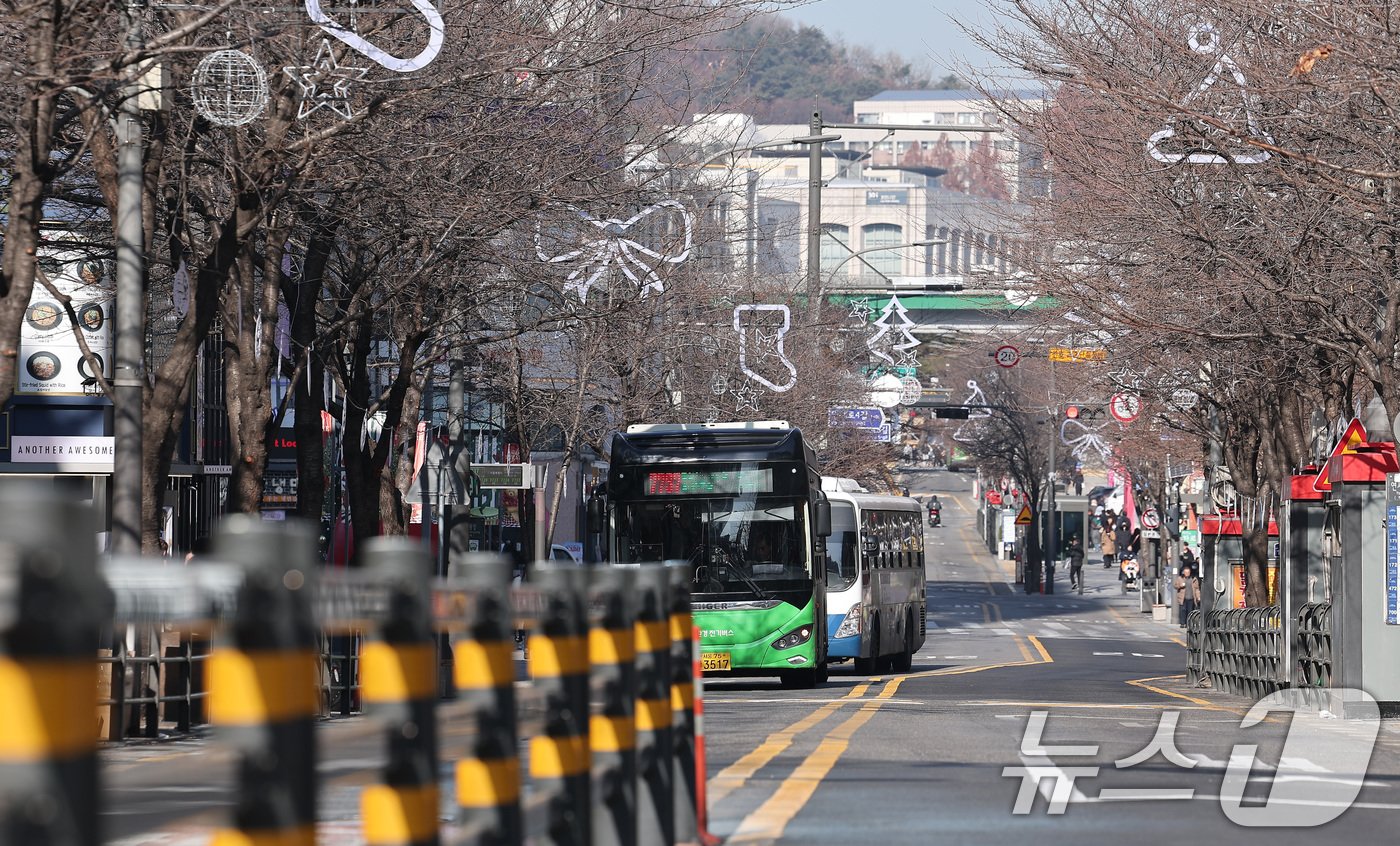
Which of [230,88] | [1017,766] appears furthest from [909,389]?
[1017,766]

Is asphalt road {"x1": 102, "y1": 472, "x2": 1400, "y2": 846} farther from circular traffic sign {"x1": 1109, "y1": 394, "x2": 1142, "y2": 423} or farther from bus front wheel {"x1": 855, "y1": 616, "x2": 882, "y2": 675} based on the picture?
circular traffic sign {"x1": 1109, "y1": 394, "x2": 1142, "y2": 423}

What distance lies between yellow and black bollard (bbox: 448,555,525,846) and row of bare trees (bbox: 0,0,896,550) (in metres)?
9.55

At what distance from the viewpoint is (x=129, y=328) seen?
1762cm

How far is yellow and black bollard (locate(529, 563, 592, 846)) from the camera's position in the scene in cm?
618

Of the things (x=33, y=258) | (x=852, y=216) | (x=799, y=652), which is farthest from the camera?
(x=852, y=216)

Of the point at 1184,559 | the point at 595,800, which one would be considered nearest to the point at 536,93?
the point at 595,800

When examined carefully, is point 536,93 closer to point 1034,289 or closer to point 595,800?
point 1034,289

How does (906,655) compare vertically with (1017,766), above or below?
below

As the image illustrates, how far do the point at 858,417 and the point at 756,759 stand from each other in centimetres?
3963

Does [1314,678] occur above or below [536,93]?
below

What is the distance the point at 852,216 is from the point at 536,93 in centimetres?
14915

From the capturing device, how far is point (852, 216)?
169250 mm

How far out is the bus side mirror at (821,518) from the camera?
86.2 ft

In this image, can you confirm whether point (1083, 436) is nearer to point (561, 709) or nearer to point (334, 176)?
point (334, 176)
